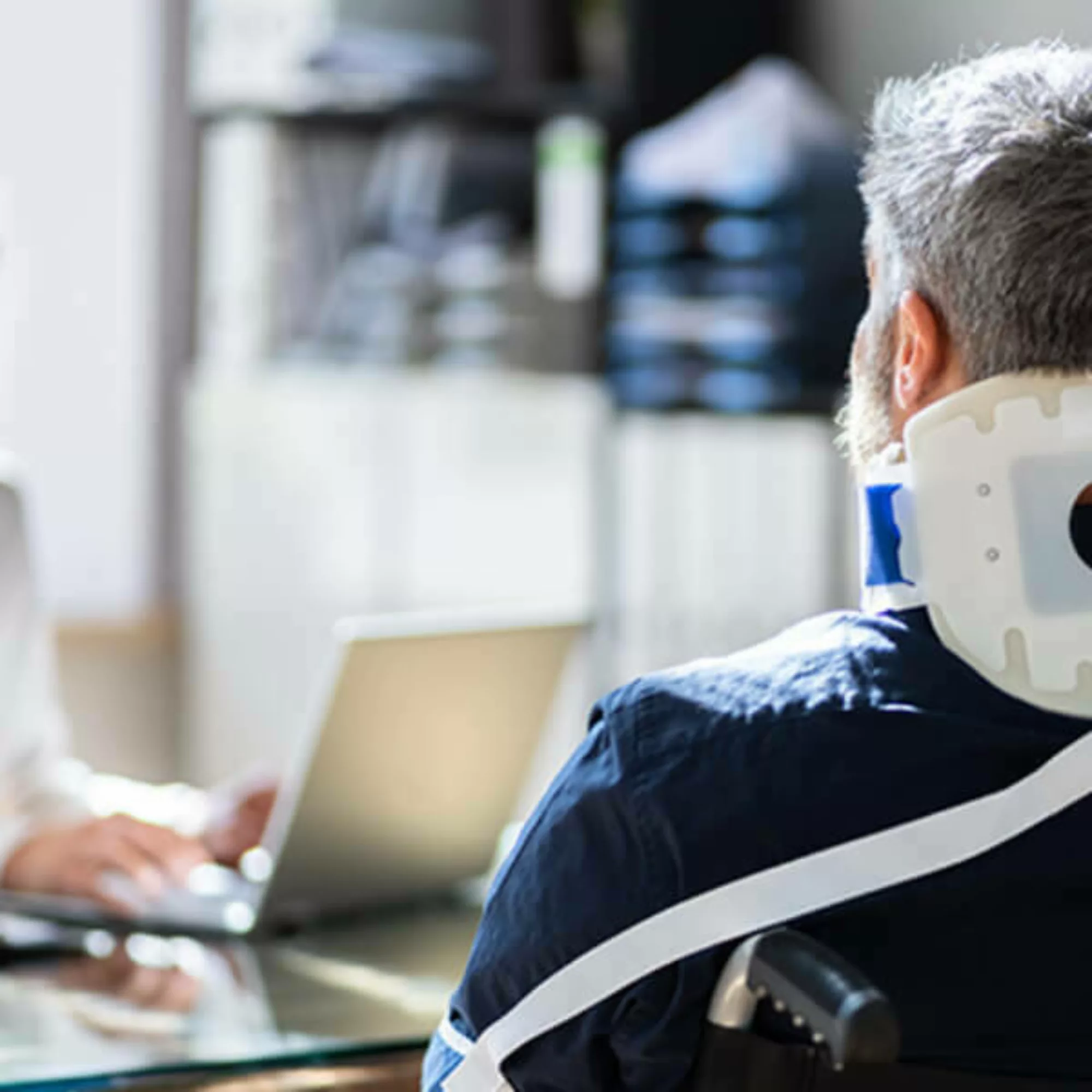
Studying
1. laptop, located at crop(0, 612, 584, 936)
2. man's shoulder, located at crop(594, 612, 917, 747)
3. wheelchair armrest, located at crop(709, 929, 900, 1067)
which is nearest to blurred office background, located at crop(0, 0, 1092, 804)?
laptop, located at crop(0, 612, 584, 936)

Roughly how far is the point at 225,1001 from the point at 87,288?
322cm

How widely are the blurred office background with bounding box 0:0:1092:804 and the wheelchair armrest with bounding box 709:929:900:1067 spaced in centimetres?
188

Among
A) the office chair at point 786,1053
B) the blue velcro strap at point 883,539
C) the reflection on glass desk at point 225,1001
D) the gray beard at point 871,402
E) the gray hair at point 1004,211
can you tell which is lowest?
the reflection on glass desk at point 225,1001

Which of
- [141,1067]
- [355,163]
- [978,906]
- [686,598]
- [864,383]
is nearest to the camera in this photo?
[978,906]

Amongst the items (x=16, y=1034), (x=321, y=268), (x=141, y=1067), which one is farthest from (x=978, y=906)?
(x=321, y=268)

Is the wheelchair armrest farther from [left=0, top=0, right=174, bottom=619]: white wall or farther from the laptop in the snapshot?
[left=0, top=0, right=174, bottom=619]: white wall

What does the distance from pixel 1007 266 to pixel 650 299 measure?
2.25 m

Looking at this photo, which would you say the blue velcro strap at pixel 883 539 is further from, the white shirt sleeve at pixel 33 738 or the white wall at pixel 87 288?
the white wall at pixel 87 288

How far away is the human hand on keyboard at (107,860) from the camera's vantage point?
1.84 meters

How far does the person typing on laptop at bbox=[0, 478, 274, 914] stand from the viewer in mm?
1857

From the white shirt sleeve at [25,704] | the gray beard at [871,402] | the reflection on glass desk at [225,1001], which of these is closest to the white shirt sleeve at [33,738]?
the white shirt sleeve at [25,704]

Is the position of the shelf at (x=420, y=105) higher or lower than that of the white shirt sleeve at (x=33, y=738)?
higher

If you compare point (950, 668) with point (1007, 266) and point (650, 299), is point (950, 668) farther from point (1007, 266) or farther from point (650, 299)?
point (650, 299)

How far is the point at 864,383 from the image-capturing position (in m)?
1.16
